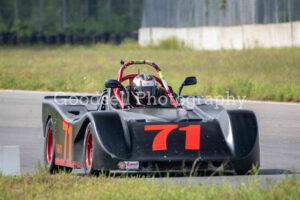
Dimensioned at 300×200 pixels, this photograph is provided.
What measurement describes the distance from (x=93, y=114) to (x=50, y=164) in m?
1.82

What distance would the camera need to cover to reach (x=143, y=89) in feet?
32.1

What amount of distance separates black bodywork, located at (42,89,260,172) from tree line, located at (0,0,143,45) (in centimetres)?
4951

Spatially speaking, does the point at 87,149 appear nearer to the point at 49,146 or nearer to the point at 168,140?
the point at 168,140

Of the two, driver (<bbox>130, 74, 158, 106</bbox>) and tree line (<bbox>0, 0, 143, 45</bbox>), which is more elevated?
tree line (<bbox>0, 0, 143, 45</bbox>)

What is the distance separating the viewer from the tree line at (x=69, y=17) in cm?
6350

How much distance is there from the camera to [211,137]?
8.47m

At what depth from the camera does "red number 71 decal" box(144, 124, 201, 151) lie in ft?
27.1

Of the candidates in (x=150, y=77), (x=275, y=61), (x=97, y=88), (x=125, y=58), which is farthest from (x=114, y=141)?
(x=125, y=58)

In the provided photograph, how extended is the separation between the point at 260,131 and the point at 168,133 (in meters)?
Result: 5.81

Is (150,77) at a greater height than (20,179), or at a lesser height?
greater

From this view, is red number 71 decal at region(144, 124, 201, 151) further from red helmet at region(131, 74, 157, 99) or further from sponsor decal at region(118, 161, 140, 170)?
red helmet at region(131, 74, 157, 99)

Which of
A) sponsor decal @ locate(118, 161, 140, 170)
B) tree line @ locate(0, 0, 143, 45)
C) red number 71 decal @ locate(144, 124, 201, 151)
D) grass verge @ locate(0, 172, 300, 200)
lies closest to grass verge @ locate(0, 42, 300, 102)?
red number 71 decal @ locate(144, 124, 201, 151)

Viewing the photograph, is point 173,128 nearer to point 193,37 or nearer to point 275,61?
point 275,61

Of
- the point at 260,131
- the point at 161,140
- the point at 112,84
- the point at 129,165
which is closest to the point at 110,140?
the point at 129,165
